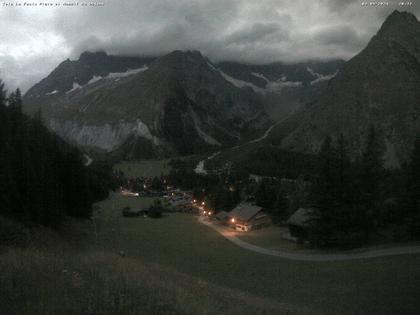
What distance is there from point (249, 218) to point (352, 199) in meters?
32.6

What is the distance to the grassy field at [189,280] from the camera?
41.0ft

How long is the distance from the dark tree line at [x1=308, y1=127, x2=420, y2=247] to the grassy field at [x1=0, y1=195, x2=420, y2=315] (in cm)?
818

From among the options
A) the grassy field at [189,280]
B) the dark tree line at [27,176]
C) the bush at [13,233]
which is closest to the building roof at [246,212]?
the grassy field at [189,280]

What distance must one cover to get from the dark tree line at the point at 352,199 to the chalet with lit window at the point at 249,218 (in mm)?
28365

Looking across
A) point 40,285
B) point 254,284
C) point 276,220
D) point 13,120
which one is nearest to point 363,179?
point 254,284

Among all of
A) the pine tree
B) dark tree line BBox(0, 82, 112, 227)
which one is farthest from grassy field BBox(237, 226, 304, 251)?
dark tree line BBox(0, 82, 112, 227)

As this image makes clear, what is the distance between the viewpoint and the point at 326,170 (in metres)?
50.2

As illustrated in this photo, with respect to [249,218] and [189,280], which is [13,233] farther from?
[249,218]

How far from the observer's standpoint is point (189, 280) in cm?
2708

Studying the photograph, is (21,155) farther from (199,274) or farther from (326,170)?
(326,170)

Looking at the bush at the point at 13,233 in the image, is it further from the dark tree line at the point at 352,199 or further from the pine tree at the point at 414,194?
the pine tree at the point at 414,194

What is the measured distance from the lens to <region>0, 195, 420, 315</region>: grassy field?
12.5m

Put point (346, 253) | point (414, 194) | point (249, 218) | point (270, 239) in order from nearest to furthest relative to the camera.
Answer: point (346, 253) < point (414, 194) < point (270, 239) < point (249, 218)

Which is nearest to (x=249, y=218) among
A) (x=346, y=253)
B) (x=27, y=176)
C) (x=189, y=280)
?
(x=346, y=253)
